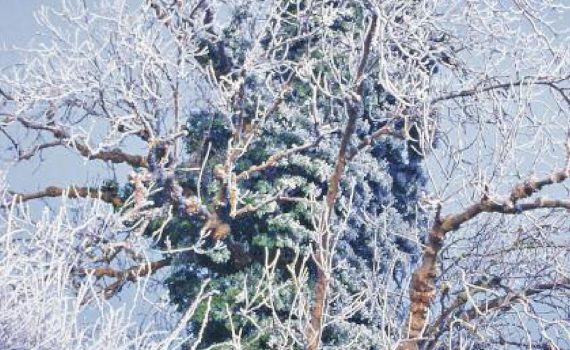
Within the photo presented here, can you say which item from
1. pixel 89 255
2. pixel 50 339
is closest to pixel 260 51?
pixel 89 255

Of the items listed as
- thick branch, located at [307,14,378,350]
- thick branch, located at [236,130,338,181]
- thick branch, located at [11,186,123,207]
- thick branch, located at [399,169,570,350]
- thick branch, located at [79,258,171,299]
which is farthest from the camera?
thick branch, located at [11,186,123,207]

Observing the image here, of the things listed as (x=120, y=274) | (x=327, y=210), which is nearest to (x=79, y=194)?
(x=120, y=274)

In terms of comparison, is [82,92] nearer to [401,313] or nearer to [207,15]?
[207,15]

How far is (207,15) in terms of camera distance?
14180 mm

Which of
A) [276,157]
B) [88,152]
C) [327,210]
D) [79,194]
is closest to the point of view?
[327,210]

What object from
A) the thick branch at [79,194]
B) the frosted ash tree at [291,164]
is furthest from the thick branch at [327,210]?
the thick branch at [79,194]

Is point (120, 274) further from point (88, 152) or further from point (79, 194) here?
point (88, 152)

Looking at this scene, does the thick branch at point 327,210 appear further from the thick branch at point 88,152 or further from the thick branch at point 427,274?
the thick branch at point 88,152

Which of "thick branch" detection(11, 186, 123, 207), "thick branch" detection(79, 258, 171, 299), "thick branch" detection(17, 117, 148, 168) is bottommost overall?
"thick branch" detection(79, 258, 171, 299)

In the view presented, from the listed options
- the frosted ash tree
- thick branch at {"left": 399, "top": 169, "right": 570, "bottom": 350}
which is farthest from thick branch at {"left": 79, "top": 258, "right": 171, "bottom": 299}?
thick branch at {"left": 399, "top": 169, "right": 570, "bottom": 350}

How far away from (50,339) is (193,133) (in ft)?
26.9

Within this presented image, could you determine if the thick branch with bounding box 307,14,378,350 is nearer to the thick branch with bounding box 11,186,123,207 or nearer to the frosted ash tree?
the frosted ash tree

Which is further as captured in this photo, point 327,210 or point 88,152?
point 88,152

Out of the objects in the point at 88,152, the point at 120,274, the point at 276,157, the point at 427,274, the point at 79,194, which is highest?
the point at 276,157
